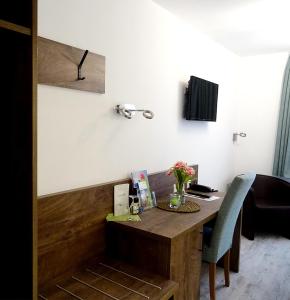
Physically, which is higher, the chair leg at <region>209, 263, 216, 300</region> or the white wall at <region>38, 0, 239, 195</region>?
the white wall at <region>38, 0, 239, 195</region>

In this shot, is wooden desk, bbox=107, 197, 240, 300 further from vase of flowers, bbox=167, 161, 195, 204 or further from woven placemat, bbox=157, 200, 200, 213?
vase of flowers, bbox=167, 161, 195, 204

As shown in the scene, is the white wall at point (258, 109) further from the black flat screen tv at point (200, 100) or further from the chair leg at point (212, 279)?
the chair leg at point (212, 279)

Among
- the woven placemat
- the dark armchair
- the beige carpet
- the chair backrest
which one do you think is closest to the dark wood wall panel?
the woven placemat

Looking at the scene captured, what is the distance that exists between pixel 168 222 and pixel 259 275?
1406 mm

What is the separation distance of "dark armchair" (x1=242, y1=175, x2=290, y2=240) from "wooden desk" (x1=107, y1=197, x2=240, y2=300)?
165 centimetres

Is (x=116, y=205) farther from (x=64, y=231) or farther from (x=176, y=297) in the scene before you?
(x=176, y=297)

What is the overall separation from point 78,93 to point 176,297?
134 cm

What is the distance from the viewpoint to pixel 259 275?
2.69 metres

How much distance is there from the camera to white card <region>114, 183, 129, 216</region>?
1.96m

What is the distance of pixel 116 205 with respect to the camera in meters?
1.96

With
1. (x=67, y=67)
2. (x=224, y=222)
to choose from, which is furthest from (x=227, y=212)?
(x=67, y=67)

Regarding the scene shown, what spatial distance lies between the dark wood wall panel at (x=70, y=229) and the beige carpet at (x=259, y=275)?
3.70 ft

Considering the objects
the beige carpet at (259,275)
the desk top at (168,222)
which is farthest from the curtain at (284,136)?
the desk top at (168,222)
